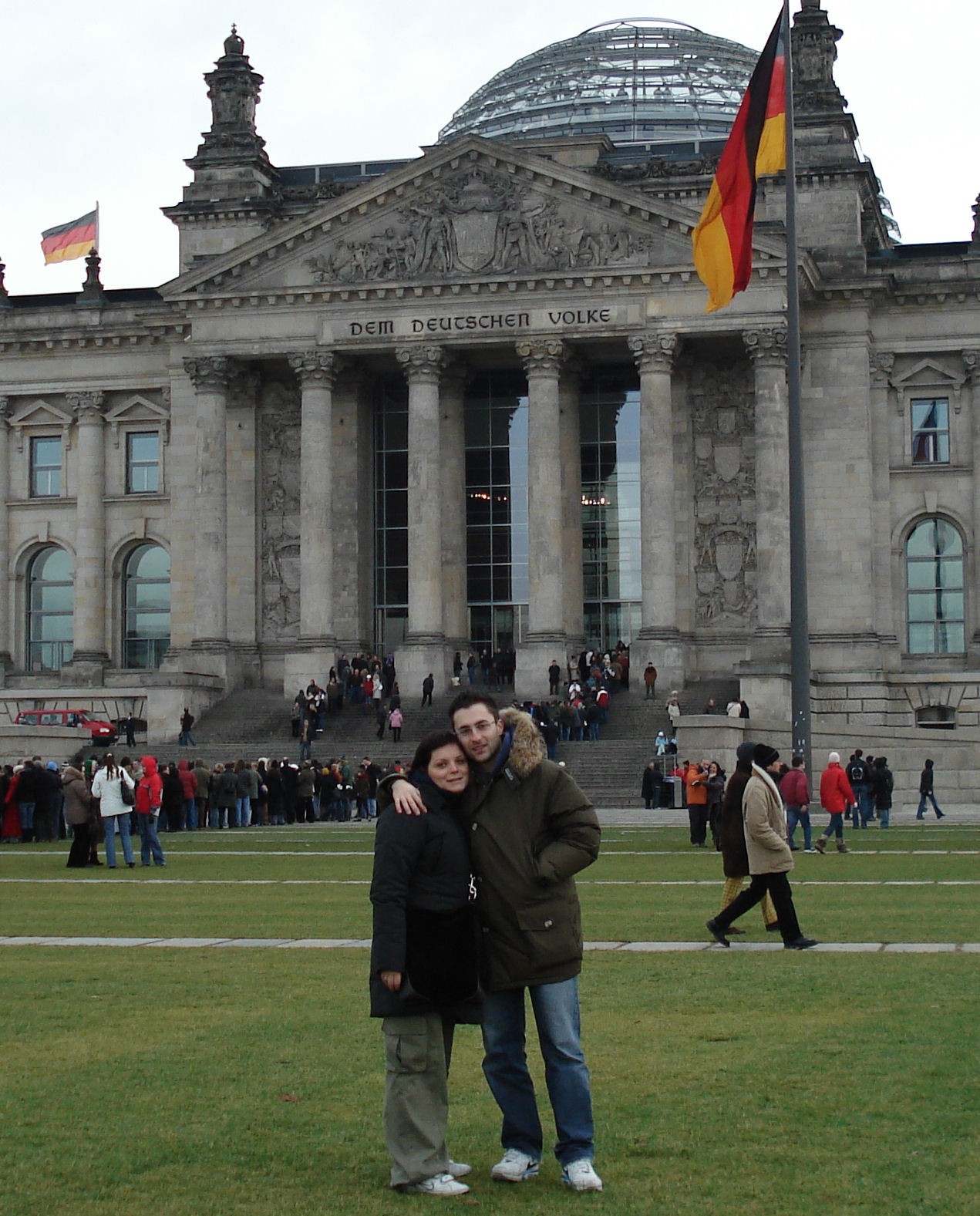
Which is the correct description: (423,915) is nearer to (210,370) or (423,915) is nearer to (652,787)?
(652,787)

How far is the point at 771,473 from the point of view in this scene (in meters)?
62.8

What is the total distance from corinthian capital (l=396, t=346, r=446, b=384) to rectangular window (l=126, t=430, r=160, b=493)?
12.2 metres

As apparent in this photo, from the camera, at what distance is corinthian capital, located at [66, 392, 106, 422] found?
72.9 meters

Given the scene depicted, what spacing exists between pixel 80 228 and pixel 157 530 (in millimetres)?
11191

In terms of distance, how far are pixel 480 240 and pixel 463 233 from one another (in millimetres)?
643

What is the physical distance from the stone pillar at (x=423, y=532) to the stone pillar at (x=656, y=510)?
6.50 metres

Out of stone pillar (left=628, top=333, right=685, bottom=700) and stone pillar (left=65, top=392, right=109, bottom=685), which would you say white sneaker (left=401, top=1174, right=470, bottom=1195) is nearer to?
stone pillar (left=628, top=333, right=685, bottom=700)

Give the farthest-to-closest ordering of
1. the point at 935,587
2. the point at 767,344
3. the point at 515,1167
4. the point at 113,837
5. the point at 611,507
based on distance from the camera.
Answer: the point at 611,507 < the point at 935,587 < the point at 767,344 < the point at 113,837 < the point at 515,1167

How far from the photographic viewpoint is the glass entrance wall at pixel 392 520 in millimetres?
69938

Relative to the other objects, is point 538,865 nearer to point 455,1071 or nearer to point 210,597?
point 455,1071

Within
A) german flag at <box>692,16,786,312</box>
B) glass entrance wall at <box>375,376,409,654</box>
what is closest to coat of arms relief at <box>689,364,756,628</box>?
glass entrance wall at <box>375,376,409,654</box>

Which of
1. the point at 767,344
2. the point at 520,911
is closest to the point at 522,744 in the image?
the point at 520,911

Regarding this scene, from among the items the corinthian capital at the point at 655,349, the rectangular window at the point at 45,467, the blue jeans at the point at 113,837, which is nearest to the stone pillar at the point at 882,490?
the corinthian capital at the point at 655,349

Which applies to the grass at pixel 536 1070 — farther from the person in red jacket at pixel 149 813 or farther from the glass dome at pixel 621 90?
the glass dome at pixel 621 90
